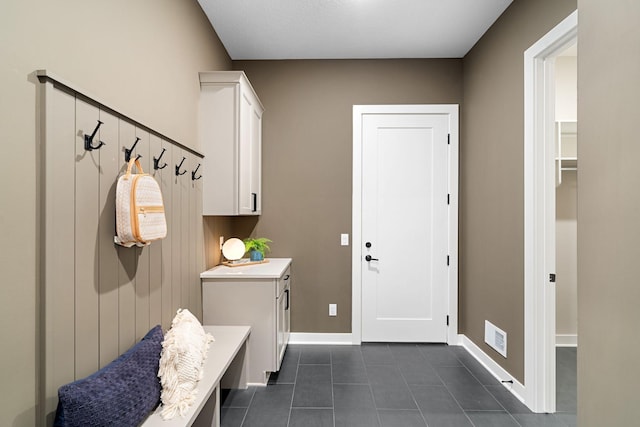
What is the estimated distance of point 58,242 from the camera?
103 cm

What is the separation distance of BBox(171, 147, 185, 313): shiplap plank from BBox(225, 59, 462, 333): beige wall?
4.10 feet

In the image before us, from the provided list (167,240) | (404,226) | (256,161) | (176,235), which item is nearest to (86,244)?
(167,240)

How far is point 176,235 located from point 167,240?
131 mm

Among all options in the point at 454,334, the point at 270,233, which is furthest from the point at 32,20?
the point at 454,334

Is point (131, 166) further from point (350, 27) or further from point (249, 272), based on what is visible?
point (350, 27)

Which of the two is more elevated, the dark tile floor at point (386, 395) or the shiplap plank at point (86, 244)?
the shiplap plank at point (86, 244)

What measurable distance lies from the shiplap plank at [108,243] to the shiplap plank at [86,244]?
3 centimetres

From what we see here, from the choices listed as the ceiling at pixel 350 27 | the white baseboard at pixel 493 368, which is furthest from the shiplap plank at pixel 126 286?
the white baseboard at pixel 493 368

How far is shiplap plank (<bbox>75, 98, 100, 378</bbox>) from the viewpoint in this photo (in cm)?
113

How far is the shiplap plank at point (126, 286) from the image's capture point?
138cm

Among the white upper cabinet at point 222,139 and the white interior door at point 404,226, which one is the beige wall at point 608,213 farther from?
the white interior door at point 404,226

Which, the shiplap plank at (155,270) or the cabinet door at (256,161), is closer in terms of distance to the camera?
the shiplap plank at (155,270)

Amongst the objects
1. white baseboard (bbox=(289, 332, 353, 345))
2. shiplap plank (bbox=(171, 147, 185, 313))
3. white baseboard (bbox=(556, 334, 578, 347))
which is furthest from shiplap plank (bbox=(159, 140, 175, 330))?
white baseboard (bbox=(556, 334, 578, 347))

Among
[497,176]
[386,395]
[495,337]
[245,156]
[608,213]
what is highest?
[245,156]
